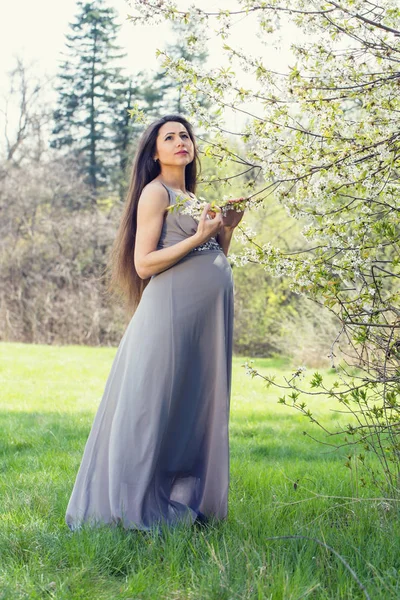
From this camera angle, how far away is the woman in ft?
10.4

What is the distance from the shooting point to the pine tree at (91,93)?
2481 centimetres

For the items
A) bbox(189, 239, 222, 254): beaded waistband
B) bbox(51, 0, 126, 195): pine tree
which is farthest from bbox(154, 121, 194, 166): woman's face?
bbox(51, 0, 126, 195): pine tree

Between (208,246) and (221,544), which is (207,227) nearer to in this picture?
(208,246)

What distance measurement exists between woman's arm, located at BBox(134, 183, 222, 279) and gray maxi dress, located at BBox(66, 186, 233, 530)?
62 millimetres

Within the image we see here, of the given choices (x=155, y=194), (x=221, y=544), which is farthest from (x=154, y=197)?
(x=221, y=544)

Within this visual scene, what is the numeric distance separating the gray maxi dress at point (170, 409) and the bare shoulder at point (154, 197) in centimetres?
4

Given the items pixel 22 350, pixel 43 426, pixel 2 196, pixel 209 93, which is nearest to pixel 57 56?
pixel 2 196

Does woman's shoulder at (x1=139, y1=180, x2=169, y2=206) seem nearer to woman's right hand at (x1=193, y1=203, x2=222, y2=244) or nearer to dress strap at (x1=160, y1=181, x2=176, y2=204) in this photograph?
dress strap at (x1=160, y1=181, x2=176, y2=204)

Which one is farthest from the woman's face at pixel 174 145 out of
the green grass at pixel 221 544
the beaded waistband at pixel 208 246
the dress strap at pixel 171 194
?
the green grass at pixel 221 544

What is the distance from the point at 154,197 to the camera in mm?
3271

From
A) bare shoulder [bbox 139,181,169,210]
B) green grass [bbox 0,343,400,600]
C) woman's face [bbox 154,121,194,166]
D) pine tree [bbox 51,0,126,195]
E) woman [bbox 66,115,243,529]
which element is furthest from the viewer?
pine tree [bbox 51,0,126,195]

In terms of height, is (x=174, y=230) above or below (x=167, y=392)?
above

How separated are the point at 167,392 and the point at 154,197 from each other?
88 cm

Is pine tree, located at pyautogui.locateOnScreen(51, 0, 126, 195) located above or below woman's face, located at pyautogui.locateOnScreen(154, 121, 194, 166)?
above
